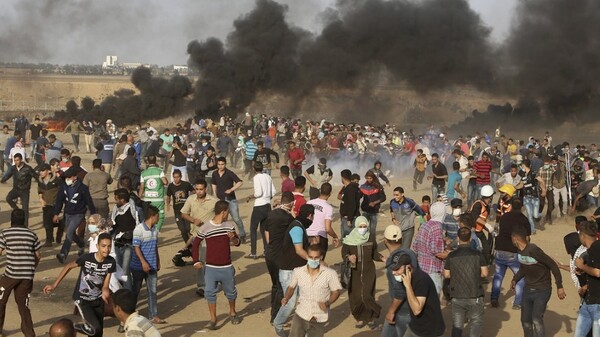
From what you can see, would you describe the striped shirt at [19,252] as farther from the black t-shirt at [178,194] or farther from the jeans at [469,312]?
the black t-shirt at [178,194]

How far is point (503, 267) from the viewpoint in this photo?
1077 centimetres

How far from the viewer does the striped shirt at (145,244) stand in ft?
31.0

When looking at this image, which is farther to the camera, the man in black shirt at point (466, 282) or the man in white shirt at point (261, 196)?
the man in white shirt at point (261, 196)

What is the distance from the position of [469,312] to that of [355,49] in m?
41.7

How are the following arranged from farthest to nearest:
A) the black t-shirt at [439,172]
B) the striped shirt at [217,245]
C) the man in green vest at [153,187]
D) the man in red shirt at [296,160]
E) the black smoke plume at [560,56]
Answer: the black smoke plume at [560,56] → the man in red shirt at [296,160] → the black t-shirt at [439,172] → the man in green vest at [153,187] → the striped shirt at [217,245]

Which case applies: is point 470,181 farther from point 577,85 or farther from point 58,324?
point 577,85

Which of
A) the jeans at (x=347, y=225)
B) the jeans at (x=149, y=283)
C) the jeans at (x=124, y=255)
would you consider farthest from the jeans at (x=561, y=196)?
the jeans at (x=124, y=255)

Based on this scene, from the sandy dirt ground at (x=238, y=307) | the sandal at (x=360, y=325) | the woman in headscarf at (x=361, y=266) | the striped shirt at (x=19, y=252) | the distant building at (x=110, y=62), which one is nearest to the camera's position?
the striped shirt at (x=19, y=252)

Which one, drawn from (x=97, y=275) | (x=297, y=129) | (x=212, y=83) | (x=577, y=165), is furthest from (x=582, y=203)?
(x=212, y=83)

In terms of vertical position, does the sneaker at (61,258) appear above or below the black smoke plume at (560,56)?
below

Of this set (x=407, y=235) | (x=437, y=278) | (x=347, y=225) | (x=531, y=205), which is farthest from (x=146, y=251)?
(x=531, y=205)

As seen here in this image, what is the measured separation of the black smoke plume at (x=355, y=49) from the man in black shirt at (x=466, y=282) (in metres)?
38.1

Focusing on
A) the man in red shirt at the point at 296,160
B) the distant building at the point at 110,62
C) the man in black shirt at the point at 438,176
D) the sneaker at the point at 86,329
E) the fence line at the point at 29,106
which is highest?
the distant building at the point at 110,62

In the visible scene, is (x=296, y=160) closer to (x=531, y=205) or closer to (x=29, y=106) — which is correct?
(x=531, y=205)
